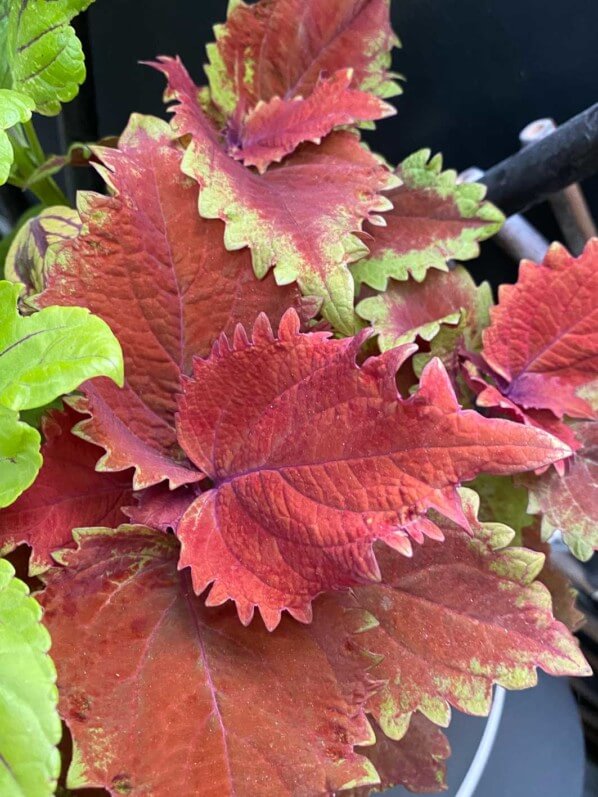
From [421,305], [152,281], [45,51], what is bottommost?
[421,305]

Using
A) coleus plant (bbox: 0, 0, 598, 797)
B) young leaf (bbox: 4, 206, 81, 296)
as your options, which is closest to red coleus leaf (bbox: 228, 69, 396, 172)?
coleus plant (bbox: 0, 0, 598, 797)

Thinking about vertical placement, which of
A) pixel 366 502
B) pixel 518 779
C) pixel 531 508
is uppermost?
pixel 366 502

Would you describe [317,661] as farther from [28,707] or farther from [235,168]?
[235,168]

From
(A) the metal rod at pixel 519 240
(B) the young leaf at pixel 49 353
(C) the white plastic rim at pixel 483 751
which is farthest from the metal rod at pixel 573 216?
(B) the young leaf at pixel 49 353

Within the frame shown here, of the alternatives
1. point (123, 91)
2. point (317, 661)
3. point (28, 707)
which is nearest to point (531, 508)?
point (317, 661)

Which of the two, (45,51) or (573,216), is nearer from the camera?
(45,51)

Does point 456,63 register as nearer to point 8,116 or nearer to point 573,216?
point 573,216

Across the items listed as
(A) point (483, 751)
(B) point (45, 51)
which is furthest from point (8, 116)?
(A) point (483, 751)
